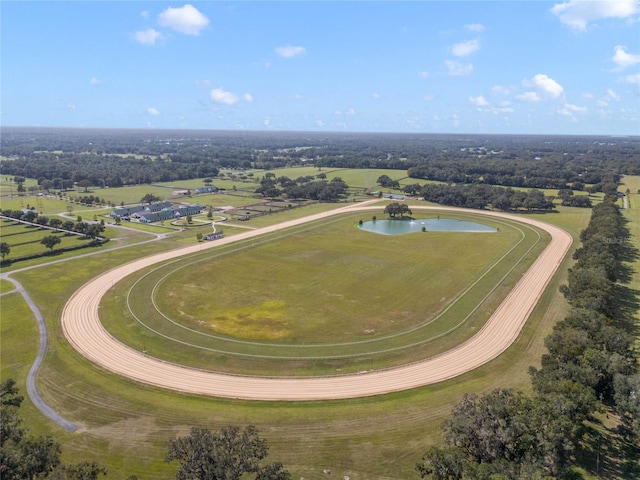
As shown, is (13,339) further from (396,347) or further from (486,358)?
(486,358)

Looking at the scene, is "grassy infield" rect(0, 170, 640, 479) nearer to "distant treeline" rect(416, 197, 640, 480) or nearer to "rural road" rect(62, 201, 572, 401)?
"rural road" rect(62, 201, 572, 401)

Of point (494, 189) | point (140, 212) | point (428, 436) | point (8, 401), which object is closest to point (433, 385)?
point (428, 436)

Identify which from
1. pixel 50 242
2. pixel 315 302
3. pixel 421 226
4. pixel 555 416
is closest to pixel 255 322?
pixel 315 302

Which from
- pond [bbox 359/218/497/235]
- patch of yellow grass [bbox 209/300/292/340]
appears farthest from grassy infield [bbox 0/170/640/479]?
pond [bbox 359/218/497/235]

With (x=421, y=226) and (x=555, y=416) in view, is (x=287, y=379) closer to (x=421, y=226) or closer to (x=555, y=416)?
(x=555, y=416)

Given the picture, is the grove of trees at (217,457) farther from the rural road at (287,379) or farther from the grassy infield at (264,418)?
the rural road at (287,379)

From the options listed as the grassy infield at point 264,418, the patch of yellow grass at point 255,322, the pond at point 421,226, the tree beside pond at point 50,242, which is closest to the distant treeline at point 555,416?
the grassy infield at point 264,418
